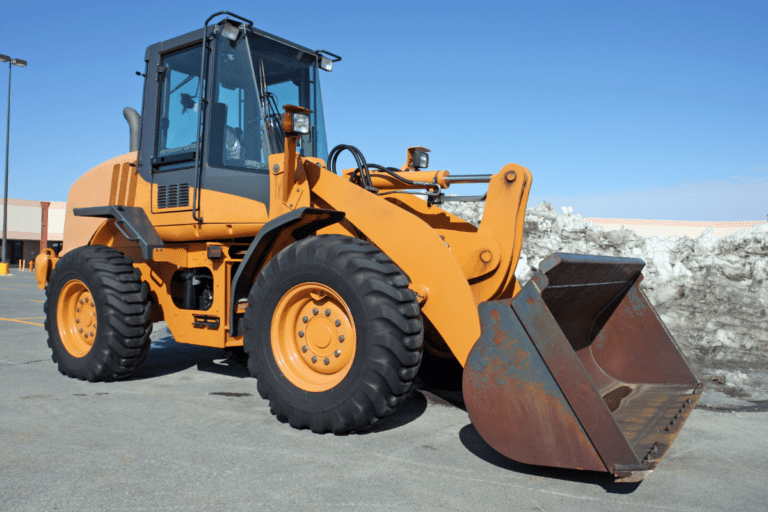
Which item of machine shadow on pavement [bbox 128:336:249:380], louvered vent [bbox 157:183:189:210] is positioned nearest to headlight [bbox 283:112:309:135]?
louvered vent [bbox 157:183:189:210]

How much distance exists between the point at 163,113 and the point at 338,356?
309 cm

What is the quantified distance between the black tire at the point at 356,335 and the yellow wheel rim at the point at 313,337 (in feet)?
0.17

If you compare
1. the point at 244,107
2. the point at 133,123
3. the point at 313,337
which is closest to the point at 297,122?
the point at 244,107

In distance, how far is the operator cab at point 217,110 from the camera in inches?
203

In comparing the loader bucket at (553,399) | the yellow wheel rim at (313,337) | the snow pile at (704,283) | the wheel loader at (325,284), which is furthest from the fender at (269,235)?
the snow pile at (704,283)

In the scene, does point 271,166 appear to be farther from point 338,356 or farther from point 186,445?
point 186,445

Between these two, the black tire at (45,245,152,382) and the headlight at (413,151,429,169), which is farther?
the headlight at (413,151,429,169)

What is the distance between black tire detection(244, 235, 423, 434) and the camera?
370cm

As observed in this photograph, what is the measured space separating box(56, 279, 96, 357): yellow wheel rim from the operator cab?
1157mm

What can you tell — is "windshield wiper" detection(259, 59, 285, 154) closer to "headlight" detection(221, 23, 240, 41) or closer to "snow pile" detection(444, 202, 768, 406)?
"headlight" detection(221, 23, 240, 41)

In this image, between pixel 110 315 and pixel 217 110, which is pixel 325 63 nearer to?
pixel 217 110

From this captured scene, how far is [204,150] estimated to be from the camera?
5.27m

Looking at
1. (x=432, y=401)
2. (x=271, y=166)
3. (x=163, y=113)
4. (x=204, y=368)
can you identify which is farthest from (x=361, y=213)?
(x=204, y=368)

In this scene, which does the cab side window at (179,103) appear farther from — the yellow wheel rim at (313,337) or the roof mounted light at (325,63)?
the yellow wheel rim at (313,337)
